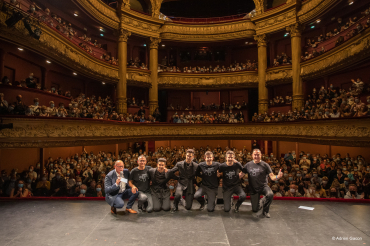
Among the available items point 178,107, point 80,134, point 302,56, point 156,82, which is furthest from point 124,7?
point 302,56

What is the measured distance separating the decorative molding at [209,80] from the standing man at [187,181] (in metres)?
16.5

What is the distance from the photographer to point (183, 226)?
500 centimetres

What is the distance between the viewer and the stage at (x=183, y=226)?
14.3ft

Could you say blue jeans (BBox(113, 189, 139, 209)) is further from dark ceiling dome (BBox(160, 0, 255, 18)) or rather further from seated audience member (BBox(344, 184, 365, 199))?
dark ceiling dome (BBox(160, 0, 255, 18))

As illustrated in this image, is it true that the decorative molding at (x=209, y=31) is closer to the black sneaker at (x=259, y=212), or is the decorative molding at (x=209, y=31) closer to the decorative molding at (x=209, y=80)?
the decorative molding at (x=209, y=80)

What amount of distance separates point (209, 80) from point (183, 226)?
735 inches

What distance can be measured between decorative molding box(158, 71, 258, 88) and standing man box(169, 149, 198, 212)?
16.5m

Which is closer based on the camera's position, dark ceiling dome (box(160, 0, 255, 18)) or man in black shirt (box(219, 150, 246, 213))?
man in black shirt (box(219, 150, 246, 213))

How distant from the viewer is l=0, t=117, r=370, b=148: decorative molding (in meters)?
9.68

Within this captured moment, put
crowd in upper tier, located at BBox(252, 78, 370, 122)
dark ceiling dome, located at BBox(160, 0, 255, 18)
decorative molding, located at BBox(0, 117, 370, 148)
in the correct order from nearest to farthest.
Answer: decorative molding, located at BBox(0, 117, 370, 148)
crowd in upper tier, located at BBox(252, 78, 370, 122)
dark ceiling dome, located at BBox(160, 0, 255, 18)

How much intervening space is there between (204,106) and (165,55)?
6.93 meters

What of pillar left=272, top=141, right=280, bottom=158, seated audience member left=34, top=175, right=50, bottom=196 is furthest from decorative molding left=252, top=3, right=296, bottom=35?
seated audience member left=34, top=175, right=50, bottom=196

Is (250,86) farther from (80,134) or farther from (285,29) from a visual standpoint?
(80,134)

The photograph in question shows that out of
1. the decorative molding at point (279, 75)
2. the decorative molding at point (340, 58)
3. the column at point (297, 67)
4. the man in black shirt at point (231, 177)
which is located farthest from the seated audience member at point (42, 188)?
the decorative molding at point (279, 75)
